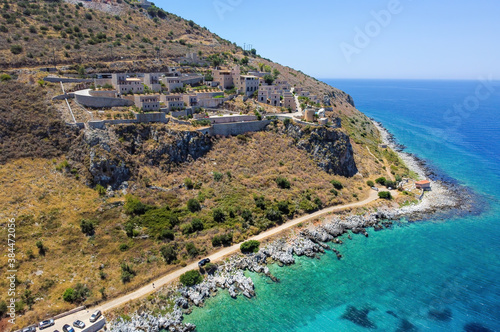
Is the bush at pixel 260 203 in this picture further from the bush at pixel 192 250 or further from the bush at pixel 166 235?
the bush at pixel 166 235

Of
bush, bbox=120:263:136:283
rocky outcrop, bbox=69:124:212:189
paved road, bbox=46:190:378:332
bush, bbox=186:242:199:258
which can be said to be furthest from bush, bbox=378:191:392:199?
bush, bbox=120:263:136:283

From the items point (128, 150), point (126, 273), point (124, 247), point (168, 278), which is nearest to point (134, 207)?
point (124, 247)

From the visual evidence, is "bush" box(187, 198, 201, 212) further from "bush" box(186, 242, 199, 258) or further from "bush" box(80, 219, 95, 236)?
"bush" box(80, 219, 95, 236)

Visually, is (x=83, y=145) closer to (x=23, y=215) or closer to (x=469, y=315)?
(x=23, y=215)

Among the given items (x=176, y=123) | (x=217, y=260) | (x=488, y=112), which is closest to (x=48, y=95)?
(x=176, y=123)

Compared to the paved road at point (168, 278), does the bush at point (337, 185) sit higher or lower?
higher

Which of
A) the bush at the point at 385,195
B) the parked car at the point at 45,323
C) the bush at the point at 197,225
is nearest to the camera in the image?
the parked car at the point at 45,323

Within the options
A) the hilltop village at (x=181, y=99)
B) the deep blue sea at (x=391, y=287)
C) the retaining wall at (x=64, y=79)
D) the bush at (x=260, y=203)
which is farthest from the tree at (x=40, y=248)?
the retaining wall at (x=64, y=79)
